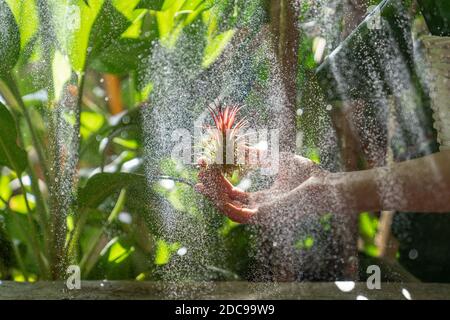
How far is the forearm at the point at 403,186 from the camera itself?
0.86m

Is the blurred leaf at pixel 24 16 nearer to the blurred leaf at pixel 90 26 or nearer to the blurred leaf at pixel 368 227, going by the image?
the blurred leaf at pixel 90 26

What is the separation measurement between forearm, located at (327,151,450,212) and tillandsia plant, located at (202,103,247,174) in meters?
0.15

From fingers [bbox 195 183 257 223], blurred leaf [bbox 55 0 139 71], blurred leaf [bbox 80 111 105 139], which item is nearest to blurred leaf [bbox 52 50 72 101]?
blurred leaf [bbox 55 0 139 71]

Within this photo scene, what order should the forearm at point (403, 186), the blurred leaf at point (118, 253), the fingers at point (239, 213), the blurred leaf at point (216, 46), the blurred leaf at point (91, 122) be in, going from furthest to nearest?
1. the blurred leaf at point (91, 122)
2. the blurred leaf at point (118, 253)
3. the blurred leaf at point (216, 46)
4. the fingers at point (239, 213)
5. the forearm at point (403, 186)

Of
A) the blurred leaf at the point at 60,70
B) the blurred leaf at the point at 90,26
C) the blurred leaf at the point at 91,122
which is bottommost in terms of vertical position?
the blurred leaf at the point at 91,122

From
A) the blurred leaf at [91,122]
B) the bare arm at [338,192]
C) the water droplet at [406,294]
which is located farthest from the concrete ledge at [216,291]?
the blurred leaf at [91,122]

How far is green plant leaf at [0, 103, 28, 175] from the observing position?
A: 110 centimetres

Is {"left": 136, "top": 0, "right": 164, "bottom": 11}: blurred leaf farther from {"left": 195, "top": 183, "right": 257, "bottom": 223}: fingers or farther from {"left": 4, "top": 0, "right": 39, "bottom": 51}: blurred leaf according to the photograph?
{"left": 195, "top": 183, "right": 257, "bottom": 223}: fingers

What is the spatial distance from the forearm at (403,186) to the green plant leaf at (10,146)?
1.90ft

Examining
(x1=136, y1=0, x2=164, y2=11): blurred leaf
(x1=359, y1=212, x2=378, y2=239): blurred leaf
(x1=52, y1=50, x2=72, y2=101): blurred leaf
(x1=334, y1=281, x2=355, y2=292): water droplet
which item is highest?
(x1=136, y1=0, x2=164, y2=11): blurred leaf

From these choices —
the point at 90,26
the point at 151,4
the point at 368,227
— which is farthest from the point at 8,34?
the point at 368,227

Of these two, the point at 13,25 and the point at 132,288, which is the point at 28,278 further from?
the point at 13,25
